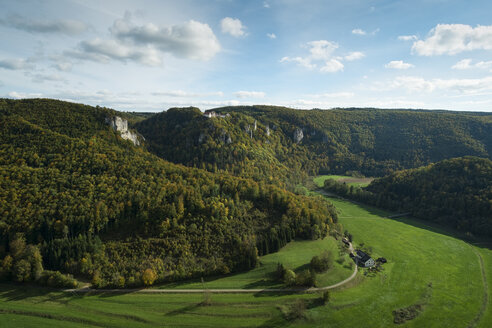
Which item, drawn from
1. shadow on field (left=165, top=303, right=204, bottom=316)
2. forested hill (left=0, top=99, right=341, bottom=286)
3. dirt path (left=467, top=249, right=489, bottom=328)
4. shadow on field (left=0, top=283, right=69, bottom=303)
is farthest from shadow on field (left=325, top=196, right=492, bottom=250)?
shadow on field (left=0, top=283, right=69, bottom=303)

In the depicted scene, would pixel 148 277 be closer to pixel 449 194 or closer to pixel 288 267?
pixel 288 267

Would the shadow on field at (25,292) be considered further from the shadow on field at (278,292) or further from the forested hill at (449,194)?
the forested hill at (449,194)

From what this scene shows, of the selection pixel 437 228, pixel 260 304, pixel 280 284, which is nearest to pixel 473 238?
pixel 437 228

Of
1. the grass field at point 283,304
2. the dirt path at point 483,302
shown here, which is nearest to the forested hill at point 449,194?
the dirt path at point 483,302

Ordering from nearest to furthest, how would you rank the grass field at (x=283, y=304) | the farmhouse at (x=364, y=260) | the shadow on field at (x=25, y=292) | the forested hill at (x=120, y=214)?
the grass field at (x=283, y=304) → the shadow on field at (x=25, y=292) → the forested hill at (x=120, y=214) → the farmhouse at (x=364, y=260)

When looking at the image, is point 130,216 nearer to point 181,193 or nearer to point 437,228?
point 181,193

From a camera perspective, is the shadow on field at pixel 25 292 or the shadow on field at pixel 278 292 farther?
the shadow on field at pixel 278 292

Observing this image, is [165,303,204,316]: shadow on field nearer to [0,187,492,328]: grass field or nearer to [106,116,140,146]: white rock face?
[0,187,492,328]: grass field

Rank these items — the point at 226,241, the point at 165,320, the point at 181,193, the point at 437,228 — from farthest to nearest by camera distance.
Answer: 1. the point at 437,228
2. the point at 181,193
3. the point at 226,241
4. the point at 165,320
